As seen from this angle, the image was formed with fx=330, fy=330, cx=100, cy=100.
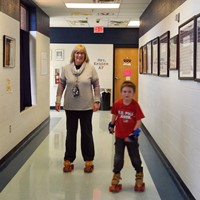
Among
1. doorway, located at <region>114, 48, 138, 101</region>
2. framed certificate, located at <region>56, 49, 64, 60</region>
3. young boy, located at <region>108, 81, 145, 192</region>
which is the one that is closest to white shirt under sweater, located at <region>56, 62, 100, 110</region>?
young boy, located at <region>108, 81, 145, 192</region>

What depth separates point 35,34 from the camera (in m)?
6.41

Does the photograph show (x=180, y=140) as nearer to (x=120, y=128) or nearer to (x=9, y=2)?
(x=120, y=128)

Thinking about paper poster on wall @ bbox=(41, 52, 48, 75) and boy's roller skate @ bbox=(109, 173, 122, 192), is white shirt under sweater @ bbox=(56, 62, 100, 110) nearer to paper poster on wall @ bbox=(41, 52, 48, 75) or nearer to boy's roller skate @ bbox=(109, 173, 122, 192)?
boy's roller skate @ bbox=(109, 173, 122, 192)

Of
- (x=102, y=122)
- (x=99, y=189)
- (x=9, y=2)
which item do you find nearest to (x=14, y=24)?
Answer: (x=9, y=2)

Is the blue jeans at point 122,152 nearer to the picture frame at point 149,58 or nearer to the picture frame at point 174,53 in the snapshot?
the picture frame at point 174,53

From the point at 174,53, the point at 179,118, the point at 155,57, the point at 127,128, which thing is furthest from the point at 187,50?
the point at 155,57

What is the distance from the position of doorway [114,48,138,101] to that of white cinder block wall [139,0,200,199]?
518cm

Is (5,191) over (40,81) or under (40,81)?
under

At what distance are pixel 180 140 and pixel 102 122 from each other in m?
4.33

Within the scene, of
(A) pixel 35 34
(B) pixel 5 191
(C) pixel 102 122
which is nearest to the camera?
(B) pixel 5 191

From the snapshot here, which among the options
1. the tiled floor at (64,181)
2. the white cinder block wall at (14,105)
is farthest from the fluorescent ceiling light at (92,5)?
the tiled floor at (64,181)

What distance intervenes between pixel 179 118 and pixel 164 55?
1.22 m

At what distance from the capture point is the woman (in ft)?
12.6

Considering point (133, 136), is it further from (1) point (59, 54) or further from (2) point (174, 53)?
(1) point (59, 54)
